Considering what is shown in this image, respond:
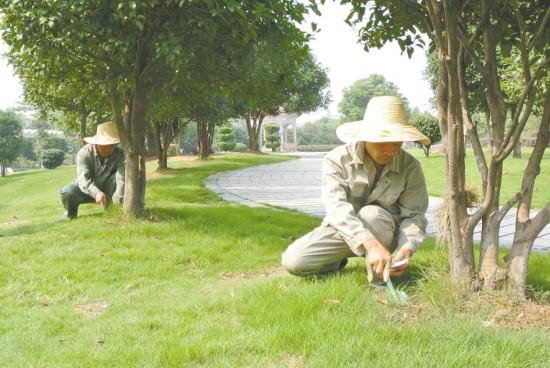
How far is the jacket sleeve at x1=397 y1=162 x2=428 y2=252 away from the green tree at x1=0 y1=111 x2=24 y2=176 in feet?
140

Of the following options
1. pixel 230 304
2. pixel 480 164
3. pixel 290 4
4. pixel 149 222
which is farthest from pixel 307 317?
pixel 290 4

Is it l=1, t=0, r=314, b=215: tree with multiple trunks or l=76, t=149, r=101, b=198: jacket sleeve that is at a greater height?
l=1, t=0, r=314, b=215: tree with multiple trunks

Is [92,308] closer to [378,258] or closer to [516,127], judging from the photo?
[378,258]

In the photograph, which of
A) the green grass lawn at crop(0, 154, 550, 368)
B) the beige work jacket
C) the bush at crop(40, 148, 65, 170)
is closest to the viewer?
the green grass lawn at crop(0, 154, 550, 368)

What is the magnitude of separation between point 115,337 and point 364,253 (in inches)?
61.1

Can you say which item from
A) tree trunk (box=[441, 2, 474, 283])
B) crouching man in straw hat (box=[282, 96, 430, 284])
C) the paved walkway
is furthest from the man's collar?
the paved walkway

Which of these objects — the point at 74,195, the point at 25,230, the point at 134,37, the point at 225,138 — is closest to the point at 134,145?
the point at 74,195

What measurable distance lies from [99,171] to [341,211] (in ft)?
15.1

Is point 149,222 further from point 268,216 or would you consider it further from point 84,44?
point 84,44

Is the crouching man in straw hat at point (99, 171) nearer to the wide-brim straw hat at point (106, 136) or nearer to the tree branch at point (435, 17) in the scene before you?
the wide-brim straw hat at point (106, 136)

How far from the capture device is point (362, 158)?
344 cm

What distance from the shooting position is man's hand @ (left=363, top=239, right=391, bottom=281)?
294cm

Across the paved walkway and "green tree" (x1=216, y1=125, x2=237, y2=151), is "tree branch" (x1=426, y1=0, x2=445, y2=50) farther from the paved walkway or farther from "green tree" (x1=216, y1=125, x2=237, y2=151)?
"green tree" (x1=216, y1=125, x2=237, y2=151)

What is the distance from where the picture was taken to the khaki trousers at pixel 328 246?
3395mm
